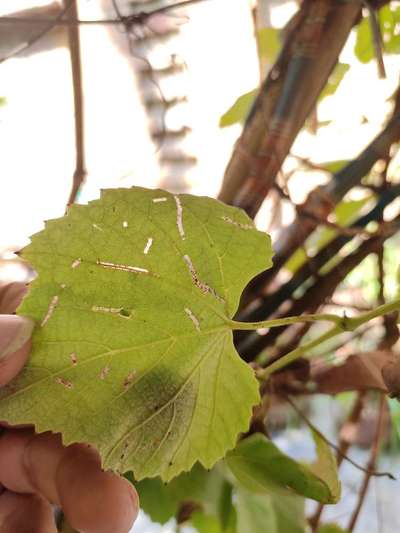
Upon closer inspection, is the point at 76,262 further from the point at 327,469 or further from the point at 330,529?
the point at 330,529

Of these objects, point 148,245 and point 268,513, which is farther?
point 268,513

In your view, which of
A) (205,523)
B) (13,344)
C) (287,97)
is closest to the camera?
(13,344)

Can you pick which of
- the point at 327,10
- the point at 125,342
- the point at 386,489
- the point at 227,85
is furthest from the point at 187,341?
the point at 386,489

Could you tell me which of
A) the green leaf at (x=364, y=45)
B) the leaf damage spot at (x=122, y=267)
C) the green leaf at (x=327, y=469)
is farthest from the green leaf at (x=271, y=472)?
the green leaf at (x=364, y=45)

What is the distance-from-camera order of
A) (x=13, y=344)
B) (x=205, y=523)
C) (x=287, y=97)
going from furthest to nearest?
1. (x=205, y=523)
2. (x=287, y=97)
3. (x=13, y=344)

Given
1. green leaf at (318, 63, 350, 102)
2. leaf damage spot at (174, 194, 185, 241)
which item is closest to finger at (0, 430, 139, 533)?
leaf damage spot at (174, 194, 185, 241)

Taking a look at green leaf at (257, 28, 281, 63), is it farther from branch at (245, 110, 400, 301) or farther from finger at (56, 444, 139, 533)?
finger at (56, 444, 139, 533)

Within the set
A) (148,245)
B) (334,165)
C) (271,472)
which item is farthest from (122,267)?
(334,165)

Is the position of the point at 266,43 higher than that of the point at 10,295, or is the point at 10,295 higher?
the point at 266,43
